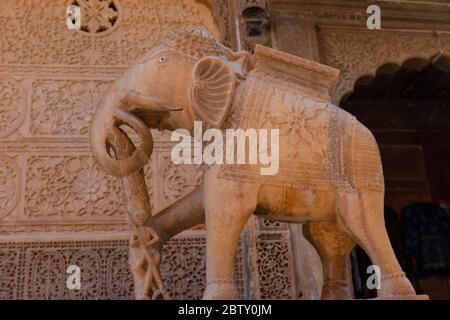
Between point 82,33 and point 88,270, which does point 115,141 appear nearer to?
point 88,270

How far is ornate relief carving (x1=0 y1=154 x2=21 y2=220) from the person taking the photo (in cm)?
359

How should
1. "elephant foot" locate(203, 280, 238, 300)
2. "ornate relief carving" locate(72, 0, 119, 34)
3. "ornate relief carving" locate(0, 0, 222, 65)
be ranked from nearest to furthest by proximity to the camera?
"elephant foot" locate(203, 280, 238, 300) → "ornate relief carving" locate(0, 0, 222, 65) → "ornate relief carving" locate(72, 0, 119, 34)

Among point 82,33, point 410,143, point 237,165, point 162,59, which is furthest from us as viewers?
point 410,143

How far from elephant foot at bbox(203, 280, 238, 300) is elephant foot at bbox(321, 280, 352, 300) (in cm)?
55

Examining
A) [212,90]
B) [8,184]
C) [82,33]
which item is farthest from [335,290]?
[82,33]

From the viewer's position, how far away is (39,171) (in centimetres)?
369

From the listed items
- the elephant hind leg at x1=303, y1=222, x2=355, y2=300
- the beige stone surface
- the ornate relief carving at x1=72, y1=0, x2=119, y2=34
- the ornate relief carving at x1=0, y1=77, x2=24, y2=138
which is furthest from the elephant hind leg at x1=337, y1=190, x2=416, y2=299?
the ornate relief carving at x1=72, y1=0, x2=119, y2=34

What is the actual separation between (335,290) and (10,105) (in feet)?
7.87

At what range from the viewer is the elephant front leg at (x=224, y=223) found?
216cm

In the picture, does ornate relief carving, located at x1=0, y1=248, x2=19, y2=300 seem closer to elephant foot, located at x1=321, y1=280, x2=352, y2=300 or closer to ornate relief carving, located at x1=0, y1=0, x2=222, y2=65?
ornate relief carving, located at x1=0, y1=0, x2=222, y2=65

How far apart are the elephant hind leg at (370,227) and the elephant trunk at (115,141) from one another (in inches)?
30.1

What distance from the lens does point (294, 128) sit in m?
2.29

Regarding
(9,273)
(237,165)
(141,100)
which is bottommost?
(9,273)

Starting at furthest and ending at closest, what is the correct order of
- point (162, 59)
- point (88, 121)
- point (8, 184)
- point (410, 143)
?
point (410, 143) → point (88, 121) → point (8, 184) → point (162, 59)
